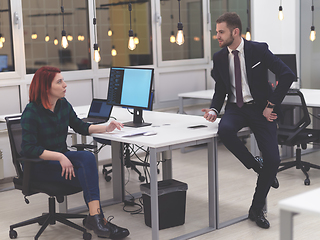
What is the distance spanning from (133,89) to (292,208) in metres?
2.34

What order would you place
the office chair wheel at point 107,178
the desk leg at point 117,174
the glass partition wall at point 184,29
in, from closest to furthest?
the desk leg at point 117,174 → the office chair wheel at point 107,178 → the glass partition wall at point 184,29

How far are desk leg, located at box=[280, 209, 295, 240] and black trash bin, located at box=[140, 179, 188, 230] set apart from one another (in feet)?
5.83

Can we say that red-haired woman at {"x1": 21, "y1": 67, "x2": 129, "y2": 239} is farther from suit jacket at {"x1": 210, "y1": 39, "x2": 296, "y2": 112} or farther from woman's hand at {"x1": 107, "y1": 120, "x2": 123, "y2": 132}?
suit jacket at {"x1": 210, "y1": 39, "x2": 296, "y2": 112}

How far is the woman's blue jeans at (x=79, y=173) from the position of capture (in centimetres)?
325

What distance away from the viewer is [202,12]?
6965mm

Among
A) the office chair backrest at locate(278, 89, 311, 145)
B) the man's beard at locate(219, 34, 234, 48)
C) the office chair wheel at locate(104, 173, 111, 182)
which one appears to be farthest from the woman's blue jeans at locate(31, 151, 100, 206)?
the office chair backrest at locate(278, 89, 311, 145)

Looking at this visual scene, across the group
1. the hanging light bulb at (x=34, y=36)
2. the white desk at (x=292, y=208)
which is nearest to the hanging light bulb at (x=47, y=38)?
the hanging light bulb at (x=34, y=36)

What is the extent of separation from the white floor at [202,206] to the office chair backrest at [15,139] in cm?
58

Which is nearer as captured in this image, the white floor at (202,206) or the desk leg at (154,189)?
the desk leg at (154,189)

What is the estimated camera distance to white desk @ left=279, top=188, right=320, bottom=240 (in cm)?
176

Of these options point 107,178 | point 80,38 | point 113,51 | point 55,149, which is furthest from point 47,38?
point 55,149

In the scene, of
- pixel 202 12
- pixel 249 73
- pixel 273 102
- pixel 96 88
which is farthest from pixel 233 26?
pixel 202 12

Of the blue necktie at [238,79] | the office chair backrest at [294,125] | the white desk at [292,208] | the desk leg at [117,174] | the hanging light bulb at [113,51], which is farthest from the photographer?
the hanging light bulb at [113,51]

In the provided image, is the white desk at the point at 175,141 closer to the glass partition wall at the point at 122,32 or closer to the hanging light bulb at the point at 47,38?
the hanging light bulb at the point at 47,38
